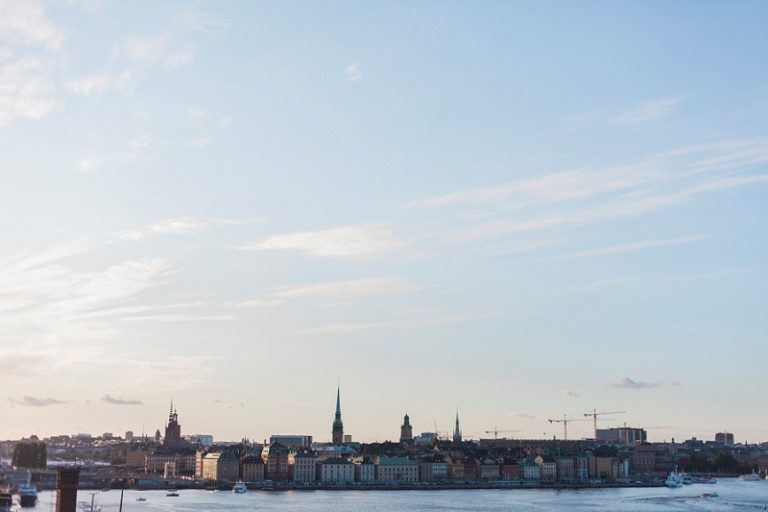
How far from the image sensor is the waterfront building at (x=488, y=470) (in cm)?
15375

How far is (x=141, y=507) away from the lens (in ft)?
290

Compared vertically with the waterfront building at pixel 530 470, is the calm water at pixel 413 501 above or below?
below

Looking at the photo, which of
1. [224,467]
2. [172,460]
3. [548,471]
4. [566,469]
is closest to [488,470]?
[548,471]

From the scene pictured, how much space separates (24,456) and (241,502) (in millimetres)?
49819

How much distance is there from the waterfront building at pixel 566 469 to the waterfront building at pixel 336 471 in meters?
33.0

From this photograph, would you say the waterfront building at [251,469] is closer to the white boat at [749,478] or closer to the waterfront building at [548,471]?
the waterfront building at [548,471]

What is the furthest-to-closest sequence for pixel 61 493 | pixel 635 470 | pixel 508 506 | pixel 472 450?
pixel 635 470 → pixel 472 450 → pixel 508 506 → pixel 61 493

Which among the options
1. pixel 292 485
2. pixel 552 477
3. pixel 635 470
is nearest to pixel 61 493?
pixel 292 485

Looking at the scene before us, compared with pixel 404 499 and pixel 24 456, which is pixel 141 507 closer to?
pixel 404 499

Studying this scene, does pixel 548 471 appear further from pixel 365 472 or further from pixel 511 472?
pixel 365 472

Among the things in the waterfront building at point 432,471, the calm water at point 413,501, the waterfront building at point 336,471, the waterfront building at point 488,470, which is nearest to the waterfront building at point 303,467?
the waterfront building at point 336,471

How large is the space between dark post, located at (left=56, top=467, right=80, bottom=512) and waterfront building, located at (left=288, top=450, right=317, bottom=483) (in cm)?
10442

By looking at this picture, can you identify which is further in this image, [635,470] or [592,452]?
[635,470]

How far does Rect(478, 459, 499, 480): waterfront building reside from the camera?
153750 mm
